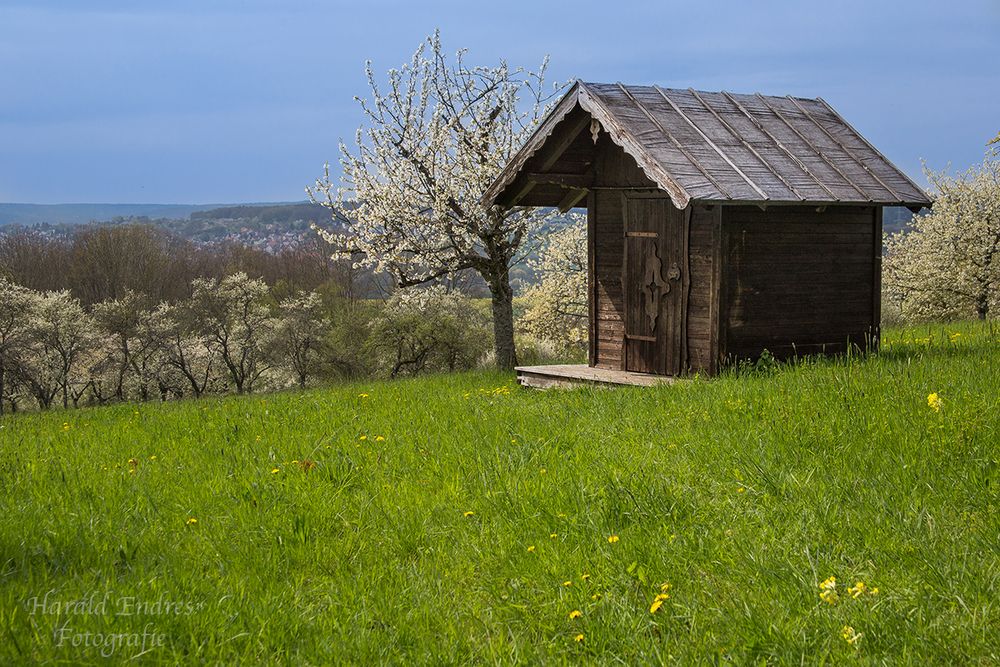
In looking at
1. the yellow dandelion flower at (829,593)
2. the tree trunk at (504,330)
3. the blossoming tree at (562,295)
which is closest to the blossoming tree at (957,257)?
the blossoming tree at (562,295)

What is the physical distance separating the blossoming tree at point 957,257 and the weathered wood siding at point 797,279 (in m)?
21.9

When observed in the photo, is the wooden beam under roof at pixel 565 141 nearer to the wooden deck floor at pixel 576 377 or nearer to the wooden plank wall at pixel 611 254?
the wooden plank wall at pixel 611 254

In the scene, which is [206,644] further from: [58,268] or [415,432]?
[58,268]

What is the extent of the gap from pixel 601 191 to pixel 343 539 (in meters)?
8.91

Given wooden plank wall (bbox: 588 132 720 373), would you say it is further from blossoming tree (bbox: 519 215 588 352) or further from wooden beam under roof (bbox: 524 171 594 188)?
blossoming tree (bbox: 519 215 588 352)

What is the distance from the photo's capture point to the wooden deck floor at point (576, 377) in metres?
12.3

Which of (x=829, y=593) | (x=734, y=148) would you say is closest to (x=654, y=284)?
(x=734, y=148)

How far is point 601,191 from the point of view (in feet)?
45.0

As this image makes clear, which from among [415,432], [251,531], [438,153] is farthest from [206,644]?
[438,153]

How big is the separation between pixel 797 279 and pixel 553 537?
8284 millimetres

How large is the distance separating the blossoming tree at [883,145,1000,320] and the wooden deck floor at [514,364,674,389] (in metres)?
23.9

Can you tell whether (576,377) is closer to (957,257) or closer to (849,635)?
(849,635)

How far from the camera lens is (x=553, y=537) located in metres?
5.45

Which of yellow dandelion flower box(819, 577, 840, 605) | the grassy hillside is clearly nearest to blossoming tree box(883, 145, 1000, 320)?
the grassy hillside
